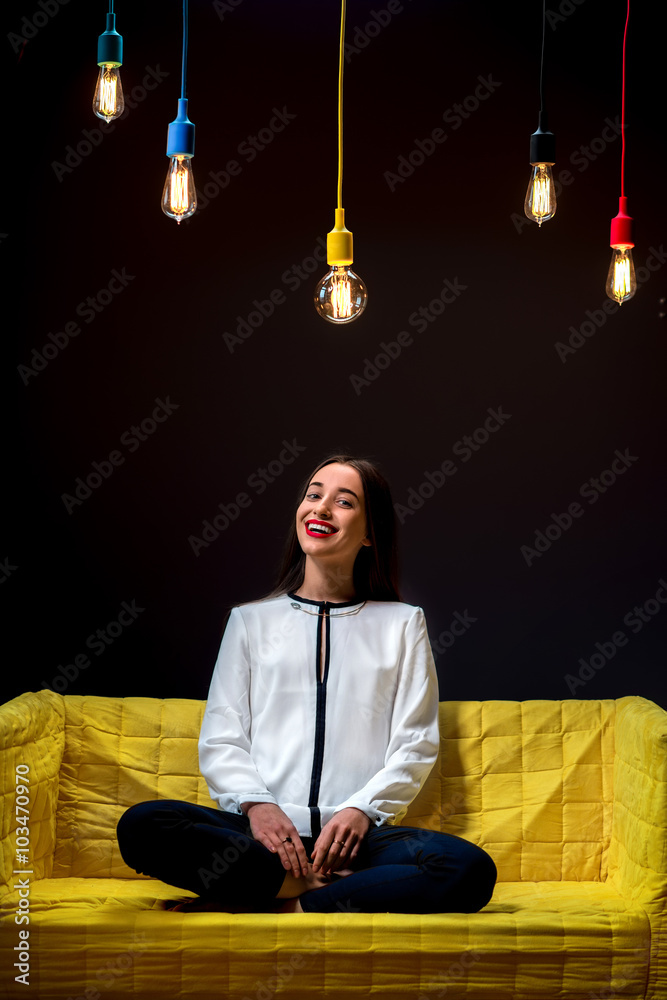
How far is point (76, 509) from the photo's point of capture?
134 inches

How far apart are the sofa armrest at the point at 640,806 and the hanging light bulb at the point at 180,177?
1620 mm

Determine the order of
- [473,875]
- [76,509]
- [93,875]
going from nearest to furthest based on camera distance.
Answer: [473,875], [93,875], [76,509]

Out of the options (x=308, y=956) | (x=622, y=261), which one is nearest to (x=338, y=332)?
(x=622, y=261)

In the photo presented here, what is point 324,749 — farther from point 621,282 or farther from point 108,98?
point 108,98

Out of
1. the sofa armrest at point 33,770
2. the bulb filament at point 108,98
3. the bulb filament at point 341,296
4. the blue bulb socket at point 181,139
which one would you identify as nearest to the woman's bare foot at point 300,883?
the sofa armrest at point 33,770

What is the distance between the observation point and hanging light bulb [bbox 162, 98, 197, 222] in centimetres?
218

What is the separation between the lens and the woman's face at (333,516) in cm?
296

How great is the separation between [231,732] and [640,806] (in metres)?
1.03

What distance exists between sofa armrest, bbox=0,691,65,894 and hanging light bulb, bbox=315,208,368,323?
1249 mm

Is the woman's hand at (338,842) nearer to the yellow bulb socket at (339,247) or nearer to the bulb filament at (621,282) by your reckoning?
the yellow bulb socket at (339,247)

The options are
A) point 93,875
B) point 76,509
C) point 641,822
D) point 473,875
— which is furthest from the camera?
point 76,509

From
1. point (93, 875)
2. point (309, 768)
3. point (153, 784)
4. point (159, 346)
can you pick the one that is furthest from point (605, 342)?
point (93, 875)

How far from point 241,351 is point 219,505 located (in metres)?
0.48

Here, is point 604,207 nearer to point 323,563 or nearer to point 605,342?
point 605,342
